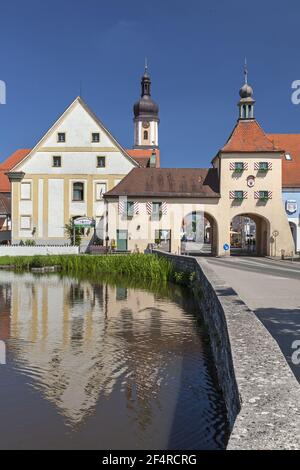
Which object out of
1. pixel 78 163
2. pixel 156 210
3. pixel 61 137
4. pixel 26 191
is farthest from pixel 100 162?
pixel 156 210

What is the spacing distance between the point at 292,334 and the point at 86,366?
4.16 meters

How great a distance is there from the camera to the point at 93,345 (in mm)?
11953

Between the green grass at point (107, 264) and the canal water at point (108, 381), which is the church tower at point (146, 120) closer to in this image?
the green grass at point (107, 264)

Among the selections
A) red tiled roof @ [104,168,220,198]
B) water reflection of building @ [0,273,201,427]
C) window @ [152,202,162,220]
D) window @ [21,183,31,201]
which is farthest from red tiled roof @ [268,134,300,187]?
water reflection of building @ [0,273,201,427]

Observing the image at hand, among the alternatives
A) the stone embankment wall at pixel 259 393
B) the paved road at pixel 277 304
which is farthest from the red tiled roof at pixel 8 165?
the stone embankment wall at pixel 259 393

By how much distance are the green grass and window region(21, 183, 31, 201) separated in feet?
38.4

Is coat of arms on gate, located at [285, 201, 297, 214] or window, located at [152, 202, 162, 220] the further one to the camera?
coat of arms on gate, located at [285, 201, 297, 214]

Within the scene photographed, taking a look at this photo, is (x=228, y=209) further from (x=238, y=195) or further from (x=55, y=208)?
(x=55, y=208)

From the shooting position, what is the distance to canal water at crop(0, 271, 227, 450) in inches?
268

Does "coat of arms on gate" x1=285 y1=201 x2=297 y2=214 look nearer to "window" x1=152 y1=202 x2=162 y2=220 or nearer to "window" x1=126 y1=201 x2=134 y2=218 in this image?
"window" x1=152 y1=202 x2=162 y2=220

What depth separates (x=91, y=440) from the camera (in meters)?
6.58

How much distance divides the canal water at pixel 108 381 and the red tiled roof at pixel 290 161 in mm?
32445

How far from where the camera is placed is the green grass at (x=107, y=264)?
95.1ft

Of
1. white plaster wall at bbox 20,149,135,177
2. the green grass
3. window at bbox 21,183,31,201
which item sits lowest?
the green grass
